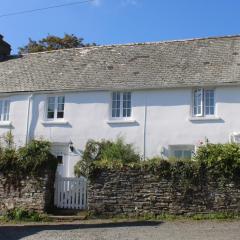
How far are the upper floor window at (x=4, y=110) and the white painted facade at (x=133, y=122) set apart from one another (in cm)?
39

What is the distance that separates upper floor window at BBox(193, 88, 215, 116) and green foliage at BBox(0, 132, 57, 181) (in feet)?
27.2

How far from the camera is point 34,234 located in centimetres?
1537

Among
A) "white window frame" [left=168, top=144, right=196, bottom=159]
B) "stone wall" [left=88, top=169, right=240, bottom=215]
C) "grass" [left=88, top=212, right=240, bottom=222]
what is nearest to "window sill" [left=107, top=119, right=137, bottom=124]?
"white window frame" [left=168, top=144, right=196, bottom=159]

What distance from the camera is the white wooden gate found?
20.0 metres

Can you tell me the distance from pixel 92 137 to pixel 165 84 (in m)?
4.69

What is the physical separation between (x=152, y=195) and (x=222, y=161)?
293cm

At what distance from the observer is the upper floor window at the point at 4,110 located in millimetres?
27922

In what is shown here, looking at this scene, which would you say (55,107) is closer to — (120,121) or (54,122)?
(54,122)

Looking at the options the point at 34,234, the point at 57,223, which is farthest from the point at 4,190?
the point at 34,234

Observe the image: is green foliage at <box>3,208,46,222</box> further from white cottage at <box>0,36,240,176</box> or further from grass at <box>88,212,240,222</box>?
white cottage at <box>0,36,240,176</box>

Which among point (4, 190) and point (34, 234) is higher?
point (4, 190)

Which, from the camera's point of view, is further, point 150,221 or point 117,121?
point 117,121

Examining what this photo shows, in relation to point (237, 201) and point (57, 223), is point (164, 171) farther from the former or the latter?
point (57, 223)

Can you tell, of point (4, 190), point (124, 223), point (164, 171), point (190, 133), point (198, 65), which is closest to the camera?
point (124, 223)
